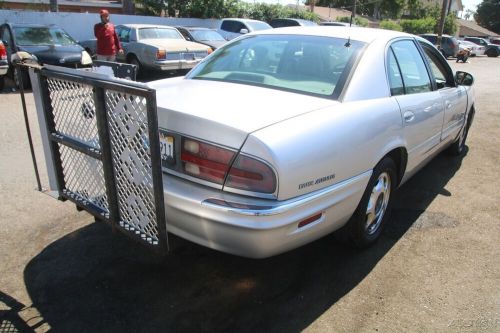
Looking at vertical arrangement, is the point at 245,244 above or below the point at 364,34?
below

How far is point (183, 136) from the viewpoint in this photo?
2553 millimetres

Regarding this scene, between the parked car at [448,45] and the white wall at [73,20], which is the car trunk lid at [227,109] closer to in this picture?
the white wall at [73,20]

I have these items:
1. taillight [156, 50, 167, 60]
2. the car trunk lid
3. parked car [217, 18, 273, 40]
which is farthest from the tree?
the car trunk lid

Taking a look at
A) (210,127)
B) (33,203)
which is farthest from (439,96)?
(33,203)

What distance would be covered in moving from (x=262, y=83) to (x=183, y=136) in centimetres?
92

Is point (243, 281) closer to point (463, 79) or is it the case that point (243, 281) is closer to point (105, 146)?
point (105, 146)

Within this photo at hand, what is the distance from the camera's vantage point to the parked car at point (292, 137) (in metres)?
2.37

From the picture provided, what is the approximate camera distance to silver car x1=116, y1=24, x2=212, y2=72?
11734mm

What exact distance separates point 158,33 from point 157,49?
1.55m

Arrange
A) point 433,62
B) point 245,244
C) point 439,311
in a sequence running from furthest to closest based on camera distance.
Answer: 1. point 433,62
2. point 439,311
3. point 245,244

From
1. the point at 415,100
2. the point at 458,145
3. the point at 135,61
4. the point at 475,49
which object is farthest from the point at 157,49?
the point at 475,49

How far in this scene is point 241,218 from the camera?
2322 mm

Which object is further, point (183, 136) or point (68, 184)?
point (68, 184)

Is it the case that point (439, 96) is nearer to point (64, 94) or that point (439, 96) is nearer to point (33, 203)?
point (64, 94)
